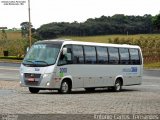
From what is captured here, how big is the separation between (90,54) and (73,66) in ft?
6.59

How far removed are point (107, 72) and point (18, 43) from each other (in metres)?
66.8

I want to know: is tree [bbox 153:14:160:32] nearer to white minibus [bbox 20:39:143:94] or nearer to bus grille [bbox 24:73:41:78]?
white minibus [bbox 20:39:143:94]

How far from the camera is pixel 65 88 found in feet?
83.4

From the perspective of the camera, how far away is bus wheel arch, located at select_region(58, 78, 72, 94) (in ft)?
82.8

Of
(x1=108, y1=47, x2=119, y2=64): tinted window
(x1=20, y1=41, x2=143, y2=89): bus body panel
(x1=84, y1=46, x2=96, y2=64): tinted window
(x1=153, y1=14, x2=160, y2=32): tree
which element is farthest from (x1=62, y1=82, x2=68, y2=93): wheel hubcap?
(x1=153, y1=14, x2=160, y2=32): tree

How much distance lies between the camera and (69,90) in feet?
84.9

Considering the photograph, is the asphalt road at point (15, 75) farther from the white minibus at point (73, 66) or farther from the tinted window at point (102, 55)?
the tinted window at point (102, 55)

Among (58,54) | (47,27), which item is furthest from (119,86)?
(47,27)

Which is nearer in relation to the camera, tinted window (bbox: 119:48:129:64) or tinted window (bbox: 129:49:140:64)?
tinted window (bbox: 119:48:129:64)

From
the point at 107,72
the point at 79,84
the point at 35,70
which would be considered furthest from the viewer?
the point at 107,72

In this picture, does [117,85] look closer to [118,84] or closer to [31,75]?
[118,84]

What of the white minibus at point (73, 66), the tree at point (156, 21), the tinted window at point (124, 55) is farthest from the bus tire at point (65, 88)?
the tree at point (156, 21)

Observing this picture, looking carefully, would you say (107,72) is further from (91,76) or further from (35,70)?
(35,70)

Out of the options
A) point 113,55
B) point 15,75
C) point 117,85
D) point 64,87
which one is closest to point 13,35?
point 15,75
